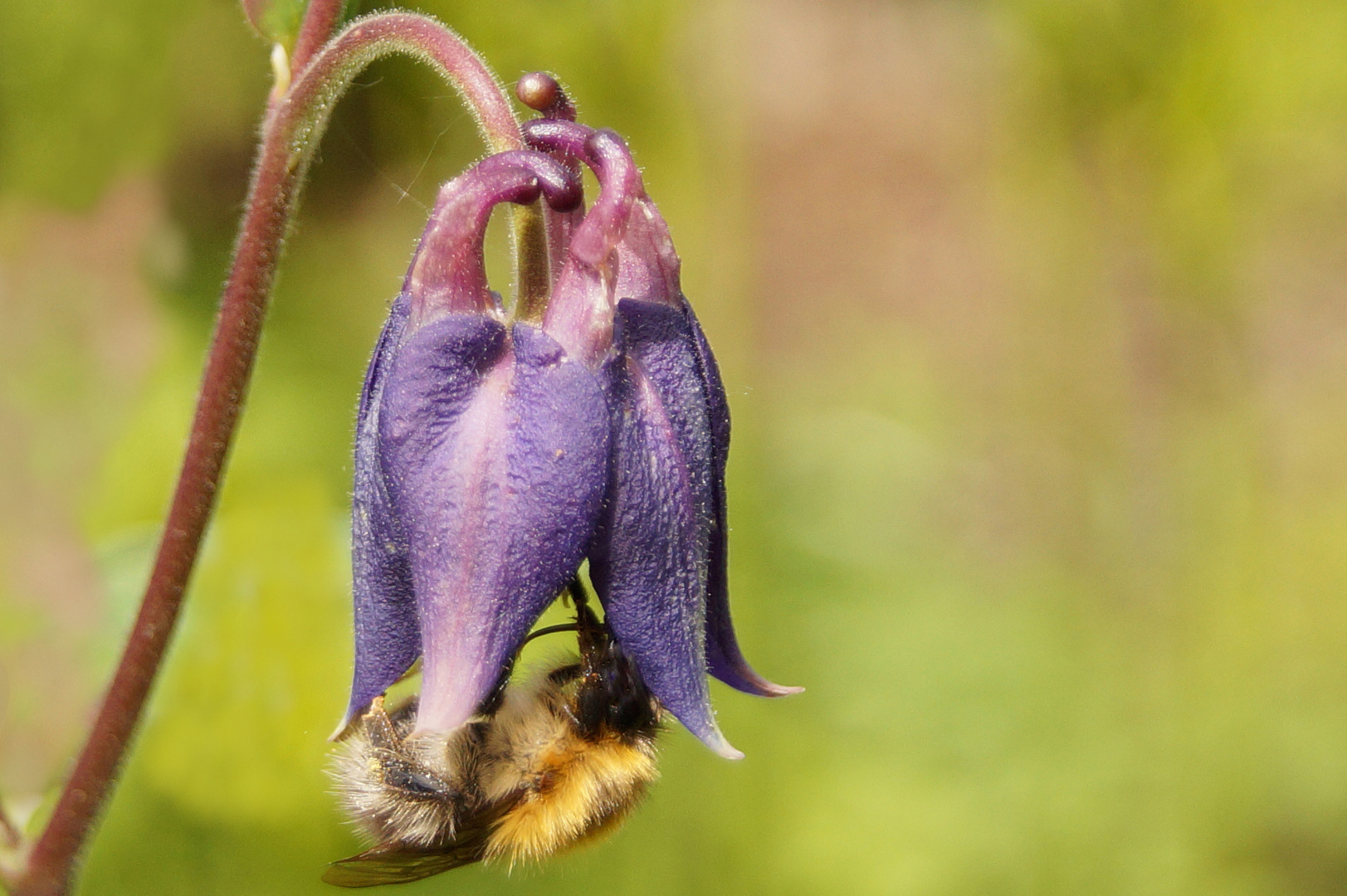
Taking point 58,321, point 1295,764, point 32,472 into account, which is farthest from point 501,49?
point 1295,764

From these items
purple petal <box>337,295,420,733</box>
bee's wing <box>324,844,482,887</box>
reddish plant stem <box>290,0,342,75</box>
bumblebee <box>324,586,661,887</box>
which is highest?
reddish plant stem <box>290,0,342,75</box>

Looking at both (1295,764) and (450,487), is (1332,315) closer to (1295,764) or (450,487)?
(1295,764)

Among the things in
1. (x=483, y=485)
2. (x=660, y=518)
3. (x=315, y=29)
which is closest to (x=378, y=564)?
(x=483, y=485)

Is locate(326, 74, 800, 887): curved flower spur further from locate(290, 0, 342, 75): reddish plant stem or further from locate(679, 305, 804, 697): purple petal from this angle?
locate(290, 0, 342, 75): reddish plant stem

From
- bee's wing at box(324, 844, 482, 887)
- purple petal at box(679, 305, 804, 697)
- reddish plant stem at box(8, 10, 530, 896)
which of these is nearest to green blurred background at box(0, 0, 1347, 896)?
reddish plant stem at box(8, 10, 530, 896)

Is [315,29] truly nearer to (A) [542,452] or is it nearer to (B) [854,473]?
(A) [542,452]

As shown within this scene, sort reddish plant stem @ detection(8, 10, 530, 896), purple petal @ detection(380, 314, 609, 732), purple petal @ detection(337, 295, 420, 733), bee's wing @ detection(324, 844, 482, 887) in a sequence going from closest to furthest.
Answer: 1. purple petal @ detection(380, 314, 609, 732)
2. purple petal @ detection(337, 295, 420, 733)
3. reddish plant stem @ detection(8, 10, 530, 896)
4. bee's wing @ detection(324, 844, 482, 887)
